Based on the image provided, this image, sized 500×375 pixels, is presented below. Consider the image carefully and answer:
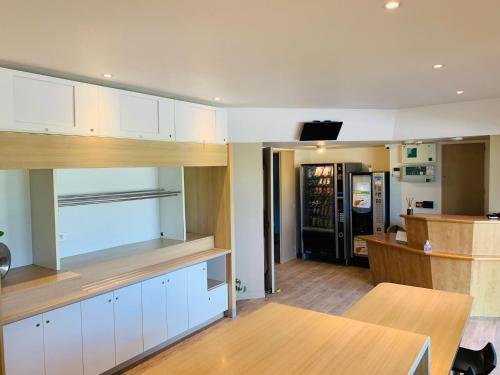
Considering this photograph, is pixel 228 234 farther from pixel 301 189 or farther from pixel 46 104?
pixel 301 189

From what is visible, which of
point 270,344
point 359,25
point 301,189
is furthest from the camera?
point 301,189

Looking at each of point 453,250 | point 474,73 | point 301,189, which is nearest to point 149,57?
point 474,73

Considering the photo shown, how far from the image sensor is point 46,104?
2828mm

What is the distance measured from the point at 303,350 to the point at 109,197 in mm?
2713

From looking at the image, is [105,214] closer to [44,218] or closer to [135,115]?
[44,218]

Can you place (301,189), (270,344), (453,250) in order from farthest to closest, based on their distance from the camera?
(301,189)
(453,250)
(270,344)

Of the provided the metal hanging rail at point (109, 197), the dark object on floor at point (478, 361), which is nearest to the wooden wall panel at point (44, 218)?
the metal hanging rail at point (109, 197)

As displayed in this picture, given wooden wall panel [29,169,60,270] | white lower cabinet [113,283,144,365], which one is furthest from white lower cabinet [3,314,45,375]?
white lower cabinet [113,283,144,365]

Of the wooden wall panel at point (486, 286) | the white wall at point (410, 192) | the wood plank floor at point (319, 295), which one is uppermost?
the white wall at point (410, 192)

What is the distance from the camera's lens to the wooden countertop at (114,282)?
267 centimetres

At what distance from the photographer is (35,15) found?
1.92 m

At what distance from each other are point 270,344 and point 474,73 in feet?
9.72

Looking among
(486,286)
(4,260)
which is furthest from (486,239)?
(4,260)

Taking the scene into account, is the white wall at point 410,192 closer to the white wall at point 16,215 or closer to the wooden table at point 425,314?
the wooden table at point 425,314
